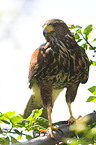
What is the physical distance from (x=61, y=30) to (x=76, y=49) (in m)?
0.38

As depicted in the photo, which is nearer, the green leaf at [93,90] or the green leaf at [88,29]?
the green leaf at [93,90]

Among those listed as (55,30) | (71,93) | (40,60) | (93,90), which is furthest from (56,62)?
(93,90)

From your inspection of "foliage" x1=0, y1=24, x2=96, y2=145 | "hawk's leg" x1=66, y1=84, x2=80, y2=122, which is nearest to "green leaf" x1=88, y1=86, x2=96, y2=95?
"foliage" x1=0, y1=24, x2=96, y2=145

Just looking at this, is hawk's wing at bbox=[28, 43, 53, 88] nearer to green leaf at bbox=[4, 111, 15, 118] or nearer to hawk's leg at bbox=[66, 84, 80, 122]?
hawk's leg at bbox=[66, 84, 80, 122]

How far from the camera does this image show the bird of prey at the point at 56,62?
3191 mm

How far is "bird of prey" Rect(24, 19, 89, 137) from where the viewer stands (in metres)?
3.19

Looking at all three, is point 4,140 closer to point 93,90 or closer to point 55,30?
point 93,90

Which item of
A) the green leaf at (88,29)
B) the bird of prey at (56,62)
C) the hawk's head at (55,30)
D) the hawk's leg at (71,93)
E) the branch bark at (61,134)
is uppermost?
the hawk's head at (55,30)

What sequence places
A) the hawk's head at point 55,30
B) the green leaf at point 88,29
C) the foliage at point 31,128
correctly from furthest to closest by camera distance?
1. the hawk's head at point 55,30
2. the green leaf at point 88,29
3. the foliage at point 31,128

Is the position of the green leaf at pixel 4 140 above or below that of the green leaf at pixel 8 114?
below

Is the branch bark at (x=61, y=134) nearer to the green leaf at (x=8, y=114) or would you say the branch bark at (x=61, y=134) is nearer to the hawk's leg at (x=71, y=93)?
the green leaf at (x=8, y=114)

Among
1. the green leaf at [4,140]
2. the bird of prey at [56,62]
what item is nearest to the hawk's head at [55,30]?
the bird of prey at [56,62]

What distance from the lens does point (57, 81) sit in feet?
11.0

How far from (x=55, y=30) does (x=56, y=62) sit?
0.52m
